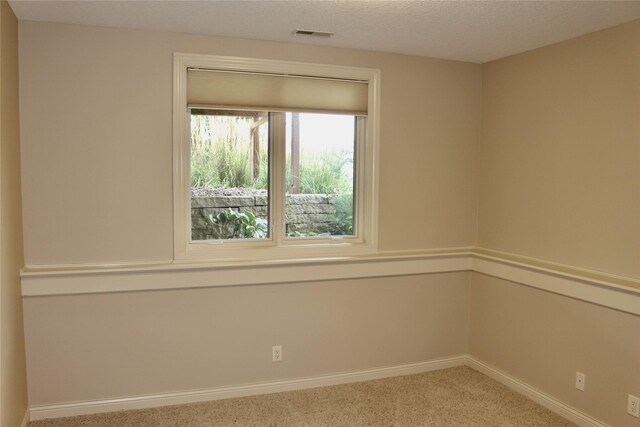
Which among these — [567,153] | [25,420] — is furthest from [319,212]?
[25,420]

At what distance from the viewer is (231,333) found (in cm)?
334

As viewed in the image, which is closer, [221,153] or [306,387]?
[221,153]

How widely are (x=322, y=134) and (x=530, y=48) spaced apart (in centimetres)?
155

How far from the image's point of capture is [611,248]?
9.48 ft

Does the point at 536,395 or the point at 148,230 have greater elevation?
the point at 148,230

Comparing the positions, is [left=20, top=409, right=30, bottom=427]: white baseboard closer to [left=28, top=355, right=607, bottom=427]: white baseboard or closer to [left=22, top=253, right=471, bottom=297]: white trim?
[left=28, top=355, right=607, bottom=427]: white baseboard

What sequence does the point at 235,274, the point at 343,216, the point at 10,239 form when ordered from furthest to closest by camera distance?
1. the point at 343,216
2. the point at 235,274
3. the point at 10,239

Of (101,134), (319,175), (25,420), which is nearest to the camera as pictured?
(25,420)

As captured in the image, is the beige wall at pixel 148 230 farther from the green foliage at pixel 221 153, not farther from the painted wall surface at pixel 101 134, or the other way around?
the green foliage at pixel 221 153

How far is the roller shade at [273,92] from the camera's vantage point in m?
3.22

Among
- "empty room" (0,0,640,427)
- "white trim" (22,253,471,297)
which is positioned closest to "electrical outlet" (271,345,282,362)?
"empty room" (0,0,640,427)

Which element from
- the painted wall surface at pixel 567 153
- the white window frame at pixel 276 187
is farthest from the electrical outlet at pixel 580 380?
the white window frame at pixel 276 187

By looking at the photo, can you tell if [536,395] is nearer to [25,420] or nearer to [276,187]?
[276,187]

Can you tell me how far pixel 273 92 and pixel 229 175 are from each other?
647 millimetres
